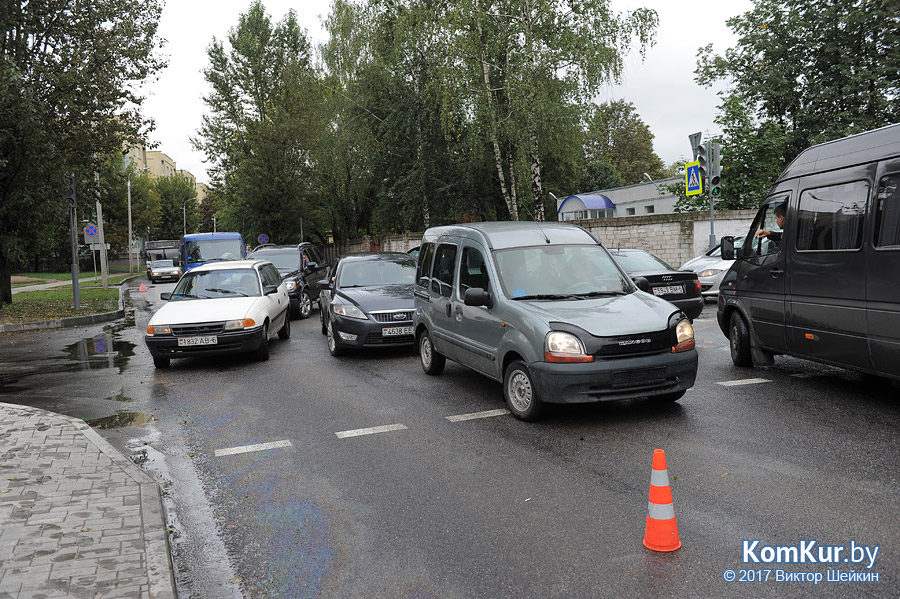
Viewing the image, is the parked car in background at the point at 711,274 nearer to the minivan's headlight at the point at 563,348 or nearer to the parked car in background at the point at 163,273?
the minivan's headlight at the point at 563,348

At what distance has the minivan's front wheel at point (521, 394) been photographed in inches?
253

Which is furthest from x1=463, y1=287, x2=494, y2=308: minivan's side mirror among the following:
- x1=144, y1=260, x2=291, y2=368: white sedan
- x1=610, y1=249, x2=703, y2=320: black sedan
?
x1=610, y1=249, x2=703, y2=320: black sedan

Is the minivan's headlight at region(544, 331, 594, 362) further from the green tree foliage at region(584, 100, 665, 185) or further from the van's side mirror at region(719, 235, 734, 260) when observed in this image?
the green tree foliage at region(584, 100, 665, 185)

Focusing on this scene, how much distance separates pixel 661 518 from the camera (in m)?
3.75

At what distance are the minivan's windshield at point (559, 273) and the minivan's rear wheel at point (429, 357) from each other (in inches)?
77.2

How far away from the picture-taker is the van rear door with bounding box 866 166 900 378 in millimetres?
6152

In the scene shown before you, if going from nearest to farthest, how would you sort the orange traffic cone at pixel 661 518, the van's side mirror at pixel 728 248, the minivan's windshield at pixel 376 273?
1. the orange traffic cone at pixel 661 518
2. the van's side mirror at pixel 728 248
3. the minivan's windshield at pixel 376 273

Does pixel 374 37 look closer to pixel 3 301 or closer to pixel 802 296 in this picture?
pixel 3 301

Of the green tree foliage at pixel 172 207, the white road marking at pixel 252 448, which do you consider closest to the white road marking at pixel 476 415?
the white road marking at pixel 252 448

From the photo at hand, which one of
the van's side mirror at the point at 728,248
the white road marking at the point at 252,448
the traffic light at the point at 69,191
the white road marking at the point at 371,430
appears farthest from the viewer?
the traffic light at the point at 69,191

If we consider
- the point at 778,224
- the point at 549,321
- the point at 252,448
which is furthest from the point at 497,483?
the point at 778,224

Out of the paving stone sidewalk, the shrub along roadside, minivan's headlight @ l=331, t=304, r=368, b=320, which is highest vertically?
minivan's headlight @ l=331, t=304, r=368, b=320

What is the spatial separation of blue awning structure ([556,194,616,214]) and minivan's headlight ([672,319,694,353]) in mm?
31204

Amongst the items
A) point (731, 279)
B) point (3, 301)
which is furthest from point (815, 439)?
point (3, 301)
